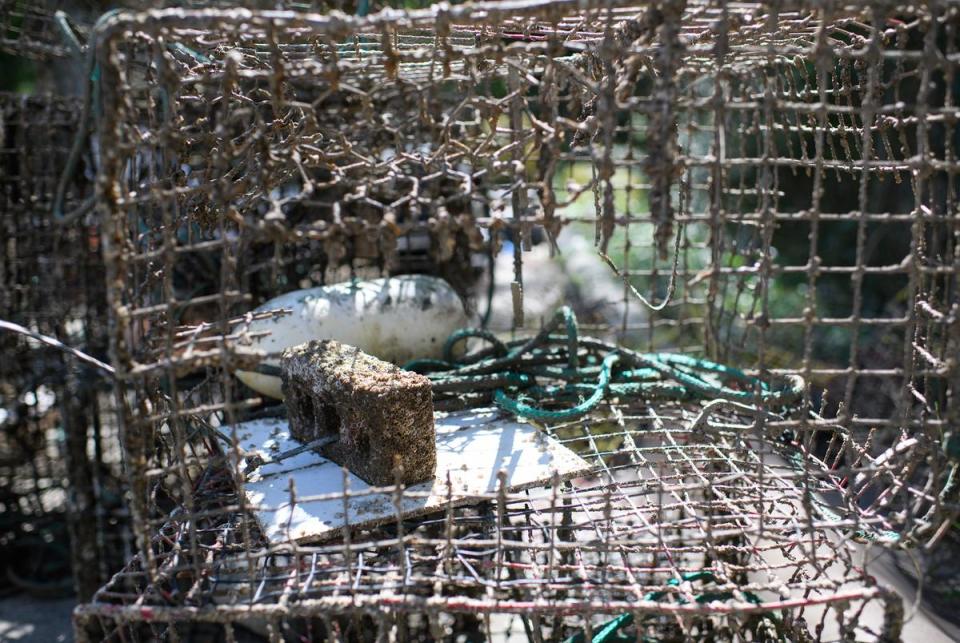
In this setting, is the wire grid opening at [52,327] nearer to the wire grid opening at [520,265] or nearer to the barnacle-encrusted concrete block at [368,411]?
the wire grid opening at [520,265]

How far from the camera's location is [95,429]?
438 centimetres

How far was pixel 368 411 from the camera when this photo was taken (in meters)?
2.70

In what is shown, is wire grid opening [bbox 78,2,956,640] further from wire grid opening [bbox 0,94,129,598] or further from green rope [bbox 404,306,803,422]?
wire grid opening [bbox 0,94,129,598]

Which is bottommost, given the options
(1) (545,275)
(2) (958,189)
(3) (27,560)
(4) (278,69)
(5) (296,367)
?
A: (3) (27,560)

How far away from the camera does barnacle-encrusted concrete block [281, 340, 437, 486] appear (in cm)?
270

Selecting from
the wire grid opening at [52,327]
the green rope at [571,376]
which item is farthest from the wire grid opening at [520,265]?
the wire grid opening at [52,327]

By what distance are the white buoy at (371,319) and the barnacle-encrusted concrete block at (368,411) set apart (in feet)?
2.08

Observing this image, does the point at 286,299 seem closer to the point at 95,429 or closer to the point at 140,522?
the point at 95,429

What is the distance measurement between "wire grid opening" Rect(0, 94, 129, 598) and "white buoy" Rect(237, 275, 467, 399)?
1.16m

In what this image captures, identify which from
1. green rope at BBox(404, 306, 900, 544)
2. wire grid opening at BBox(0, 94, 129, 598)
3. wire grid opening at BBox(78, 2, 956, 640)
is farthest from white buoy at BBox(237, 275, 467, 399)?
wire grid opening at BBox(0, 94, 129, 598)

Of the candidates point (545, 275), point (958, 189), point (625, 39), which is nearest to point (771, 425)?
point (625, 39)

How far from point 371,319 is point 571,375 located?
876mm

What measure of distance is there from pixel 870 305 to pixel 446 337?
3.41 metres

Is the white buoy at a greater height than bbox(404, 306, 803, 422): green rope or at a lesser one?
greater
